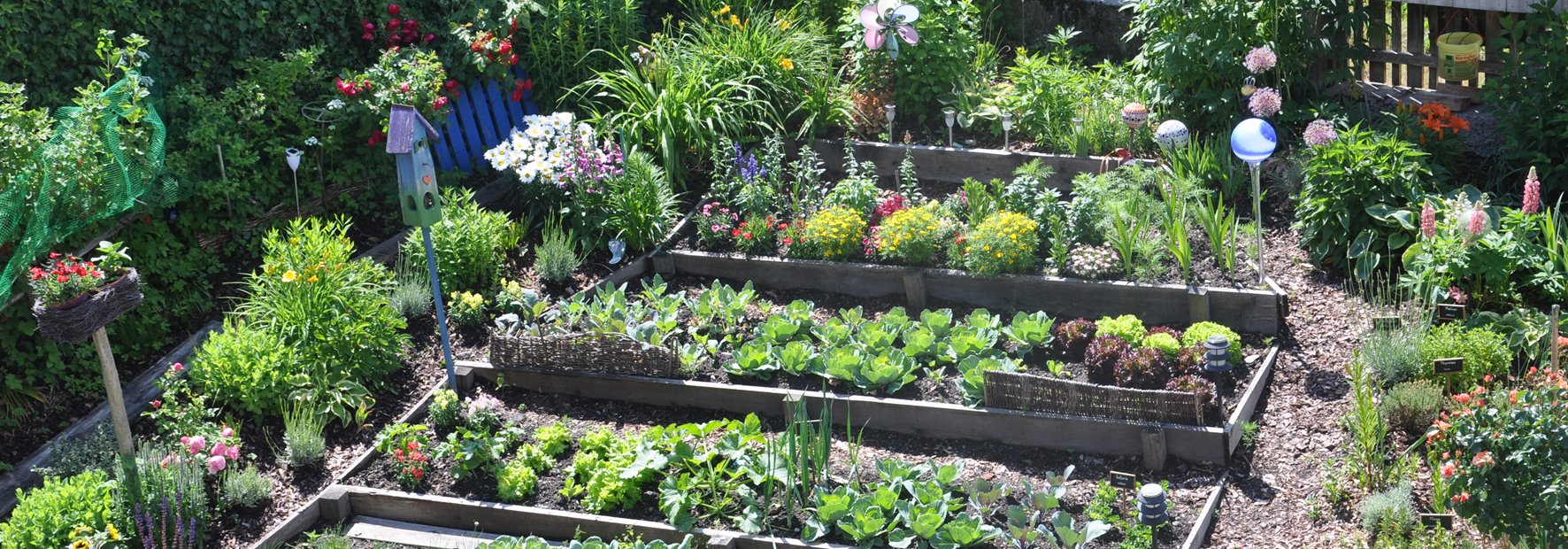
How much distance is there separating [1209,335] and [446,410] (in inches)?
162

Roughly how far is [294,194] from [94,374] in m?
1.76

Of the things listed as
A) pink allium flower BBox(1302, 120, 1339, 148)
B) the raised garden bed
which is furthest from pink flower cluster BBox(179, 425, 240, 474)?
pink allium flower BBox(1302, 120, 1339, 148)

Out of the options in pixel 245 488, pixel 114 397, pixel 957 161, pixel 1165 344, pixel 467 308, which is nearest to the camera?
pixel 114 397

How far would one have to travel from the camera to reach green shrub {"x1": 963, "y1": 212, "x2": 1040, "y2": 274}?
327 inches

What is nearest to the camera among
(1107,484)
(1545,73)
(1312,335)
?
(1107,484)

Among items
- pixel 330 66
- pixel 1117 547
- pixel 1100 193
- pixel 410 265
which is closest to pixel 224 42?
pixel 330 66

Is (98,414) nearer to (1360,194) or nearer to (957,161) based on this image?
(957,161)

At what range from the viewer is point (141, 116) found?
7758mm

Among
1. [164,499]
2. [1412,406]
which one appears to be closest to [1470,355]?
[1412,406]

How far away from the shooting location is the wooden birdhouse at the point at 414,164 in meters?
7.39

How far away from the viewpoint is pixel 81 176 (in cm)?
737

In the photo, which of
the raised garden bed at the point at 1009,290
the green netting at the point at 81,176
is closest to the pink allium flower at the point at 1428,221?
the raised garden bed at the point at 1009,290

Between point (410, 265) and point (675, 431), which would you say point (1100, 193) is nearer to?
point (675, 431)

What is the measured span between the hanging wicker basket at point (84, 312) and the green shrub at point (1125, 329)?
16.4ft
